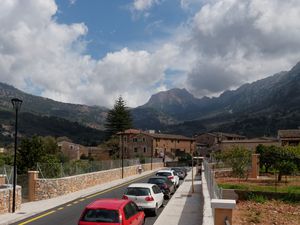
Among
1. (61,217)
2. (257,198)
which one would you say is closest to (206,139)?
(257,198)

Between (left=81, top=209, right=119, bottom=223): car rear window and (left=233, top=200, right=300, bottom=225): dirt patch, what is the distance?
8.42m

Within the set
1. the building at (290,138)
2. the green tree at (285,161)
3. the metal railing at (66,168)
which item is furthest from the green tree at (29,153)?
the building at (290,138)

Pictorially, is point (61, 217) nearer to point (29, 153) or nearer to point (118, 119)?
point (29, 153)

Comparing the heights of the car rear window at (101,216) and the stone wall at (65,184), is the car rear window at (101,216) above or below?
above

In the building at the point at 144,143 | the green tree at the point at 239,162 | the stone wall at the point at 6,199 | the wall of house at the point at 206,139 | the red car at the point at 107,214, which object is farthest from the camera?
the wall of house at the point at 206,139

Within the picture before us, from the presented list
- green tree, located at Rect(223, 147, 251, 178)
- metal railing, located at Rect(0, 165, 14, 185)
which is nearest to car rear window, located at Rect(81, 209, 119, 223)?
metal railing, located at Rect(0, 165, 14, 185)

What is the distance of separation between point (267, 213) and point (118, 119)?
95.9m

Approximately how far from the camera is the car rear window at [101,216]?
531 inches

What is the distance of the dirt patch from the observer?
68.9 feet

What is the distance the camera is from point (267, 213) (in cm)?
2362

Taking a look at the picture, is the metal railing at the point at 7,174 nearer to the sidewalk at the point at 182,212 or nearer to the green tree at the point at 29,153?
the sidewalk at the point at 182,212

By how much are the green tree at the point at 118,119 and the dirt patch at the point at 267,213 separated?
90608 millimetres

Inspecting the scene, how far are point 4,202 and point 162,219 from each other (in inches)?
310

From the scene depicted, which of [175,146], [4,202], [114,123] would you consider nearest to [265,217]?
[4,202]
